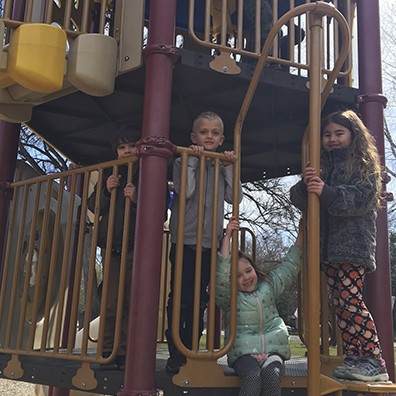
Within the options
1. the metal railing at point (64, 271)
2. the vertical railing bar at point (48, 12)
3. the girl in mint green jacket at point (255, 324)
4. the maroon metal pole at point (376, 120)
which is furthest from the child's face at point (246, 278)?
the vertical railing bar at point (48, 12)

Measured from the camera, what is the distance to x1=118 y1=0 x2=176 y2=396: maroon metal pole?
2.79m

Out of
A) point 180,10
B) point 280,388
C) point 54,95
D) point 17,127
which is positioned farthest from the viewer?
point 180,10

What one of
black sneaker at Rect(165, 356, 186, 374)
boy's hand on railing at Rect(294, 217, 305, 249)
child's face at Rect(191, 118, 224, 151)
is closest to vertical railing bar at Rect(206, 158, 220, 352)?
black sneaker at Rect(165, 356, 186, 374)

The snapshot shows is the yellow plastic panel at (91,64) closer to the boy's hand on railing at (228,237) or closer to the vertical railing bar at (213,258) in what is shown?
the vertical railing bar at (213,258)

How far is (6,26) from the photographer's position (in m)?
3.19

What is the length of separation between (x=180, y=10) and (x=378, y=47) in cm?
245

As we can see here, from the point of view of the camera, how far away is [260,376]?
9.25ft

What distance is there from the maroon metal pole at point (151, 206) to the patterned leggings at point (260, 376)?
480 millimetres

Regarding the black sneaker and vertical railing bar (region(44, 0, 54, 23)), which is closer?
the black sneaker

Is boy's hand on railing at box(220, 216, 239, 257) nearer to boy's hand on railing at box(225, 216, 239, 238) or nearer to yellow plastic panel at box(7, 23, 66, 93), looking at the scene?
boy's hand on railing at box(225, 216, 239, 238)

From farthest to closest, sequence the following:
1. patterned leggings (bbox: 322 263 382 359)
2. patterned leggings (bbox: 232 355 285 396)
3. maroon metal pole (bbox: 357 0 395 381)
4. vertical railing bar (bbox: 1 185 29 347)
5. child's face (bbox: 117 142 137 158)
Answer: child's face (bbox: 117 142 137 158)
maroon metal pole (bbox: 357 0 395 381)
vertical railing bar (bbox: 1 185 29 347)
patterned leggings (bbox: 322 263 382 359)
patterned leggings (bbox: 232 355 285 396)

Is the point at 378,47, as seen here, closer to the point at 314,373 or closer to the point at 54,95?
the point at 54,95

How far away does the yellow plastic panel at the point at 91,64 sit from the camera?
10.6 ft

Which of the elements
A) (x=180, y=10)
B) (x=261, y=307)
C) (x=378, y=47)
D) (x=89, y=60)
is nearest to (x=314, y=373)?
(x=261, y=307)
